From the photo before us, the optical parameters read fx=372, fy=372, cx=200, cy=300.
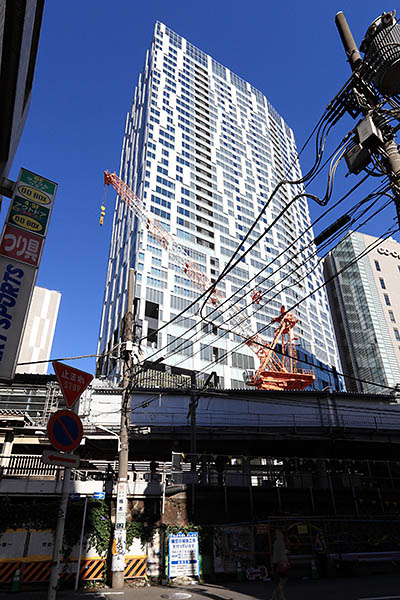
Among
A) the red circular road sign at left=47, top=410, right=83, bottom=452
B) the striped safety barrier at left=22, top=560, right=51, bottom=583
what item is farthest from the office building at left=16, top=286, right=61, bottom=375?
the red circular road sign at left=47, top=410, right=83, bottom=452

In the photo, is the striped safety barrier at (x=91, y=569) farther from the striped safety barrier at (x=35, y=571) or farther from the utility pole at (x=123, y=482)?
the utility pole at (x=123, y=482)

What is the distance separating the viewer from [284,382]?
1865 inches

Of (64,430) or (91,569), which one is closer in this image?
(64,430)

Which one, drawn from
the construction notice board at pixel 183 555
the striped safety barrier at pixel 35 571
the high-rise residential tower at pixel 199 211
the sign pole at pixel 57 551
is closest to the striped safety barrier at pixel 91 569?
the striped safety barrier at pixel 35 571

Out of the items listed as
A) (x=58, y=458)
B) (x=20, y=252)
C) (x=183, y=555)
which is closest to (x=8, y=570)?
(x=183, y=555)

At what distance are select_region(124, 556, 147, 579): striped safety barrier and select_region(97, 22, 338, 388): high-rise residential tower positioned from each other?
4556 cm

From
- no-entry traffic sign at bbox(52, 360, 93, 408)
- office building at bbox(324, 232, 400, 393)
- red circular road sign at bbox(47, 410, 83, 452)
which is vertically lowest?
red circular road sign at bbox(47, 410, 83, 452)

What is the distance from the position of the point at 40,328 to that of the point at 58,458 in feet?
371

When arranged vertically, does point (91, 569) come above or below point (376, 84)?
below

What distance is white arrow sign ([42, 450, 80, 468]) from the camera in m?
6.83

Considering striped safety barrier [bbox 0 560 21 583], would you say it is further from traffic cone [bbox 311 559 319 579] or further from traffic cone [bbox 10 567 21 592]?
traffic cone [bbox 311 559 319 579]

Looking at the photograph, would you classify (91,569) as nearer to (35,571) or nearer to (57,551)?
(35,571)

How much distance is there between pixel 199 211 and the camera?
91.3 m

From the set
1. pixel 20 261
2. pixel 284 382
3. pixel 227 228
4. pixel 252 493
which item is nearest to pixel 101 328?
pixel 227 228
